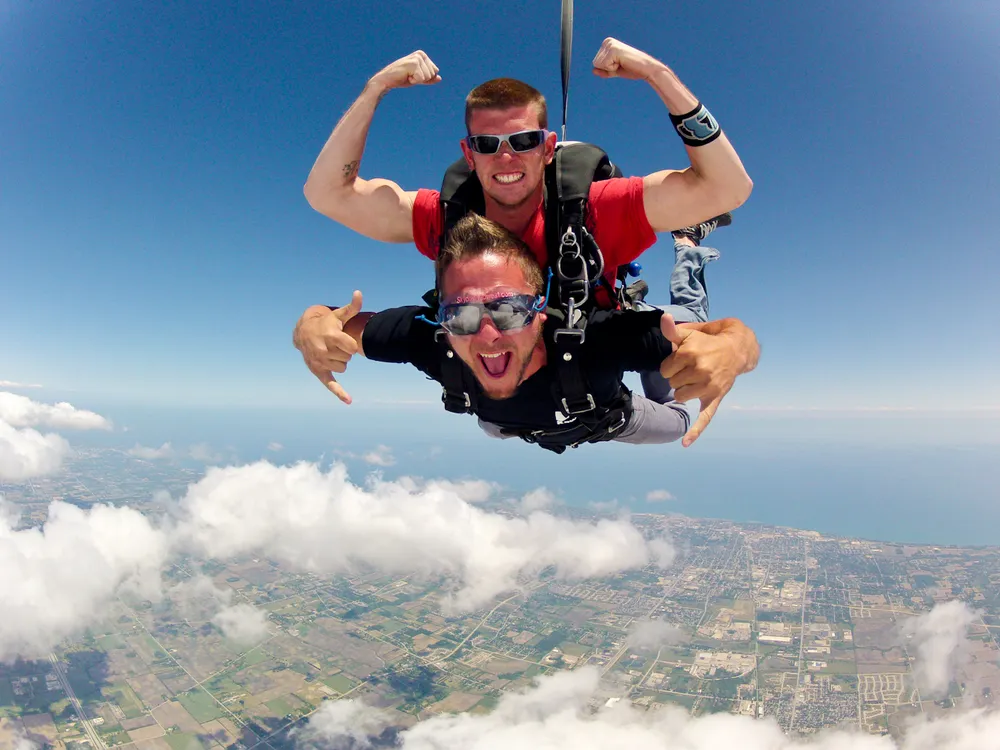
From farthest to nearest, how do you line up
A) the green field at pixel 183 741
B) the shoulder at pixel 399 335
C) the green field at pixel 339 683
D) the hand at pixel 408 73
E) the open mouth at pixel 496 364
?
the green field at pixel 339 683 → the green field at pixel 183 741 → the shoulder at pixel 399 335 → the open mouth at pixel 496 364 → the hand at pixel 408 73

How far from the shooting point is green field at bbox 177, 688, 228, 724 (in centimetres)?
3533

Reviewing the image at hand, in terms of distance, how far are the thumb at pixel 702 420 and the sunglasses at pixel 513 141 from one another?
61.4 inches

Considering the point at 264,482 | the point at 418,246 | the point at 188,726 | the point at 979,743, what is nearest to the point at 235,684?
the point at 188,726

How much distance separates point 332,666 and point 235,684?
7560 mm

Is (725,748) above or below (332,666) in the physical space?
above

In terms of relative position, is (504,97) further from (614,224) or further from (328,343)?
(328,343)

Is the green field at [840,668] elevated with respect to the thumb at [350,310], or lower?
lower

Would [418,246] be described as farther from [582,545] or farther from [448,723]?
[582,545]

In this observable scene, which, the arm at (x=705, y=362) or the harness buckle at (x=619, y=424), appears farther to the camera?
the harness buckle at (x=619, y=424)

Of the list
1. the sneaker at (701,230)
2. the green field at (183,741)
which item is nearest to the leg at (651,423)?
the sneaker at (701,230)

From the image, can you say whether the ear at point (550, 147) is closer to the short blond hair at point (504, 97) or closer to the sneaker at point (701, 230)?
the short blond hair at point (504, 97)

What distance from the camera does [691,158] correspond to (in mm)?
2279

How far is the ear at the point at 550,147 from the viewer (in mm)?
2666

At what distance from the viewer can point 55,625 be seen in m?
56.8
